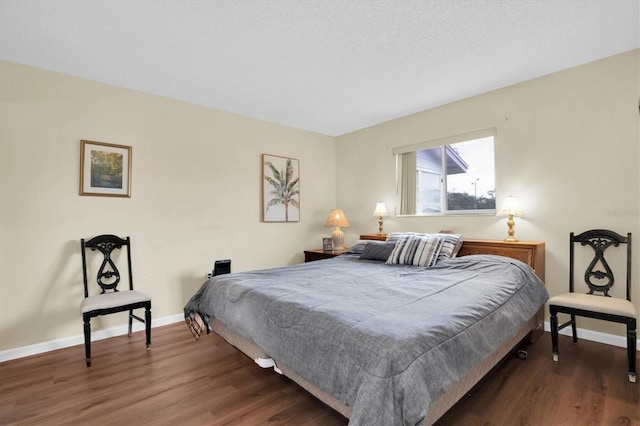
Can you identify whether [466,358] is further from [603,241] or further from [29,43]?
[29,43]

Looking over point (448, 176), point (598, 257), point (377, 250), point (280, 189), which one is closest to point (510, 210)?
point (598, 257)

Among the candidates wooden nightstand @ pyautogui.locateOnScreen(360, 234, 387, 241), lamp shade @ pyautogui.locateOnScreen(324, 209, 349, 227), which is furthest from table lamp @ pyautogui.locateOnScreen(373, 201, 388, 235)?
lamp shade @ pyautogui.locateOnScreen(324, 209, 349, 227)

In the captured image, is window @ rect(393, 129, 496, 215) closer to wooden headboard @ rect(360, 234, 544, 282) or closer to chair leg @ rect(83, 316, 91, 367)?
wooden headboard @ rect(360, 234, 544, 282)

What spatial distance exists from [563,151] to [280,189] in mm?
3243

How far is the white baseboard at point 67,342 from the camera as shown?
8.63 ft

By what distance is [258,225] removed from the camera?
430cm

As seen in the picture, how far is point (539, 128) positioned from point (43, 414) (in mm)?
4456

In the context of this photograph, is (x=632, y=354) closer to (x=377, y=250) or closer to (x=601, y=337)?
(x=601, y=337)

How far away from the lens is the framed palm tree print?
14.3ft

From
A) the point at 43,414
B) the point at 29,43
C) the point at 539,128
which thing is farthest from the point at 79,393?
the point at 539,128

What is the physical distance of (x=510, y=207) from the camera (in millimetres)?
3113

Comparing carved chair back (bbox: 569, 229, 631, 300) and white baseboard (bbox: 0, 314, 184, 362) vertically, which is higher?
carved chair back (bbox: 569, 229, 631, 300)

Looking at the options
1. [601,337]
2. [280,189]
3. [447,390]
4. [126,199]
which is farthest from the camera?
[280,189]

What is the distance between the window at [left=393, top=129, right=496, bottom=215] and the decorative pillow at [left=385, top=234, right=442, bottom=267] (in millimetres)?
874
